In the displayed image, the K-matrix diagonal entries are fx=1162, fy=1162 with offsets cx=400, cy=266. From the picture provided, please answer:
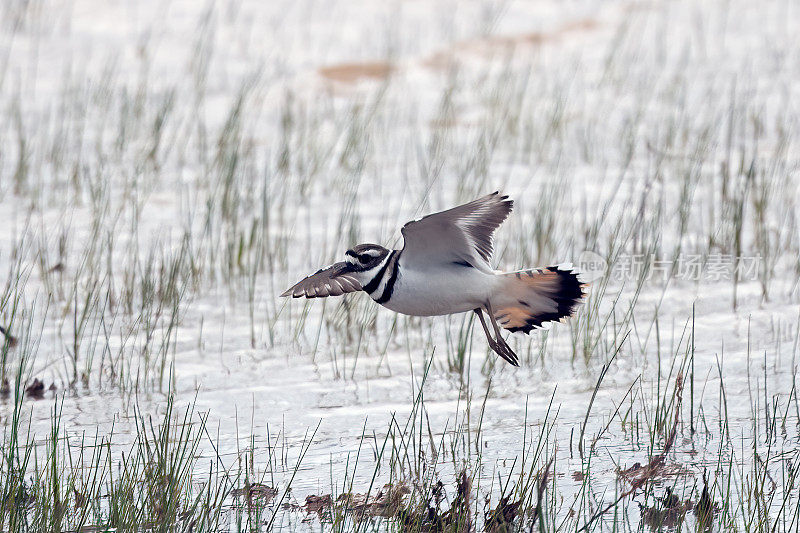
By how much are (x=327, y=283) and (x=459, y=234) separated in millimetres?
468

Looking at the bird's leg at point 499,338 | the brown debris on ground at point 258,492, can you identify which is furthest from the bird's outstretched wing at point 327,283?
the brown debris on ground at point 258,492

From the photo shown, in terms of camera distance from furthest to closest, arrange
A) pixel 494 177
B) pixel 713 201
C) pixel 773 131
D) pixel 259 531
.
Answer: pixel 773 131, pixel 494 177, pixel 713 201, pixel 259 531

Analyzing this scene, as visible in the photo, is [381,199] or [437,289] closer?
[437,289]

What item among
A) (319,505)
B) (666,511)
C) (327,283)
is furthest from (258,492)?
(666,511)

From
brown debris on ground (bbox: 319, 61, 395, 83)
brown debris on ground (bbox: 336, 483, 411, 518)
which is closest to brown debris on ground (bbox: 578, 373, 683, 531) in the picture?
brown debris on ground (bbox: 336, 483, 411, 518)

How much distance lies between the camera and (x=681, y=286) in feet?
18.7

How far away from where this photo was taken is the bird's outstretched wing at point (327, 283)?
→ 147 inches

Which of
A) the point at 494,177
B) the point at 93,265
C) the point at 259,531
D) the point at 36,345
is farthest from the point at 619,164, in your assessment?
the point at 259,531

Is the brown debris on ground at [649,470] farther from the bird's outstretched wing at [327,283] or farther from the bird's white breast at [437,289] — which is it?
the bird's outstretched wing at [327,283]

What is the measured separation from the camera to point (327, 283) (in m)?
3.82

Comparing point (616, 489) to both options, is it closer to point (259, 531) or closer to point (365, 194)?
point (259, 531)

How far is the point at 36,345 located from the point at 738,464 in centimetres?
296
